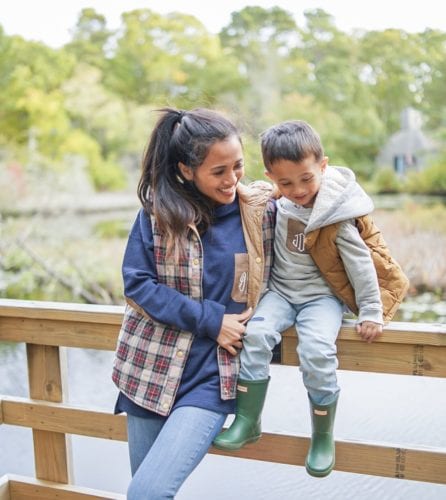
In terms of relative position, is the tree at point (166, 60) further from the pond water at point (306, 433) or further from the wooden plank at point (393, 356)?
the wooden plank at point (393, 356)

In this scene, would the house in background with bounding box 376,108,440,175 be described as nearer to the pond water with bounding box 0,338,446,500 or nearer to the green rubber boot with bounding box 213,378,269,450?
the pond water with bounding box 0,338,446,500

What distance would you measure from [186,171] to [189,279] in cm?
24

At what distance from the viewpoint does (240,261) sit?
4.57ft

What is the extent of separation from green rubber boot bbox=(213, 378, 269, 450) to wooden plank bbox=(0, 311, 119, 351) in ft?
1.48

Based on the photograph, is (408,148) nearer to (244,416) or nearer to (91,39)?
(91,39)

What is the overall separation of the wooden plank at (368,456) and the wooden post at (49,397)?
1.76 feet

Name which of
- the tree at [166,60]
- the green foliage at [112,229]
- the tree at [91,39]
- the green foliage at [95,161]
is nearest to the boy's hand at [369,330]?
the tree at [166,60]

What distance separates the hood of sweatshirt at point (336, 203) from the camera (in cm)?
133

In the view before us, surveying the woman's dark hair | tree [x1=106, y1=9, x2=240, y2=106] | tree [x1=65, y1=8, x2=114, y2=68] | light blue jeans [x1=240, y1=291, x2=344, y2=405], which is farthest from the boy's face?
tree [x1=65, y1=8, x2=114, y2=68]

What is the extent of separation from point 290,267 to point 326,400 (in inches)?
11.7

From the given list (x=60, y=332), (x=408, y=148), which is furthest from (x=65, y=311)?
(x=408, y=148)

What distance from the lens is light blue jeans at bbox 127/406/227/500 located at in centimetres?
126

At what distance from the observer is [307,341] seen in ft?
4.34

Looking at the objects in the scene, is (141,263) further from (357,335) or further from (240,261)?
(357,335)
